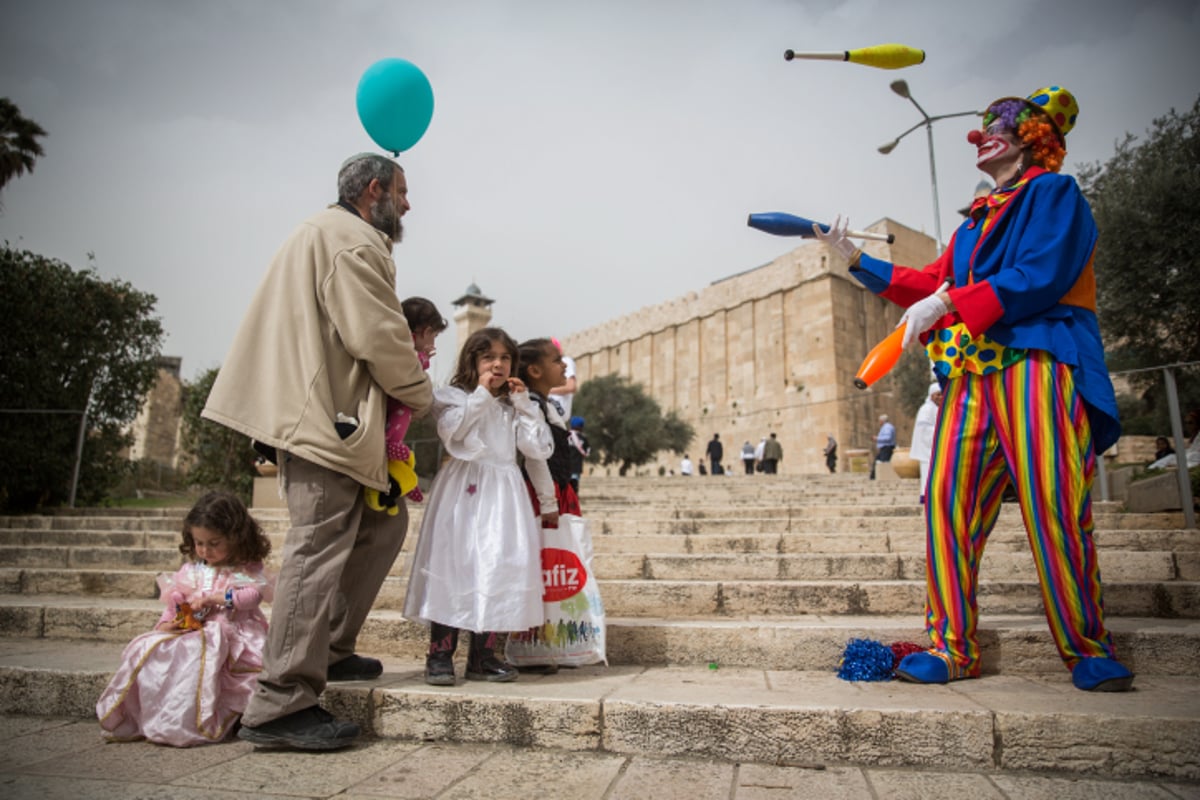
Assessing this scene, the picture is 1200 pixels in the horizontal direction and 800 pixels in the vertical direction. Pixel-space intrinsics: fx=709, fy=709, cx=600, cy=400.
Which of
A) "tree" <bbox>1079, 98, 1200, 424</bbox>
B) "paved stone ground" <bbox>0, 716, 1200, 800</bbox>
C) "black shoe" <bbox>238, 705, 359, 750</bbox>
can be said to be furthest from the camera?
"tree" <bbox>1079, 98, 1200, 424</bbox>

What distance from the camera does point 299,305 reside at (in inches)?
100

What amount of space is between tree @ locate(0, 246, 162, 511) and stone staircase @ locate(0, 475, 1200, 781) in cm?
628

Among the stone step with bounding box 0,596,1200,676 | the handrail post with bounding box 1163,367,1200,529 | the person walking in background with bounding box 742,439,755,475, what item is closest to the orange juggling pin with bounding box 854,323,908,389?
the stone step with bounding box 0,596,1200,676

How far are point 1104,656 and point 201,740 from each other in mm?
3202

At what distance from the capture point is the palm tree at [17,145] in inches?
600

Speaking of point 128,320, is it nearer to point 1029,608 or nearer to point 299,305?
point 299,305

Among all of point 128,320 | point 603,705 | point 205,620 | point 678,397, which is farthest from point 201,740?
point 678,397

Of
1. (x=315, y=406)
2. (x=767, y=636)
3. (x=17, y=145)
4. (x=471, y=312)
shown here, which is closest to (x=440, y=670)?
(x=315, y=406)

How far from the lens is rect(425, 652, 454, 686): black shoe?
108 inches

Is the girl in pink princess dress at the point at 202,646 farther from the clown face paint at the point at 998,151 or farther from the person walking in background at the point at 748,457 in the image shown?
the person walking in background at the point at 748,457

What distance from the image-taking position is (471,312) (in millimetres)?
39688

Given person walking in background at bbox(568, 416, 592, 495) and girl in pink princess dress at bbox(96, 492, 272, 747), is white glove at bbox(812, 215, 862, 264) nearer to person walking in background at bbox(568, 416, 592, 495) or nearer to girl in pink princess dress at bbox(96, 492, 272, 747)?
person walking in background at bbox(568, 416, 592, 495)

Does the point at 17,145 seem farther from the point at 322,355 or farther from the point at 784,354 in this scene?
the point at 784,354

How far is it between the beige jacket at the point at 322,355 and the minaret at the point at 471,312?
118 feet
